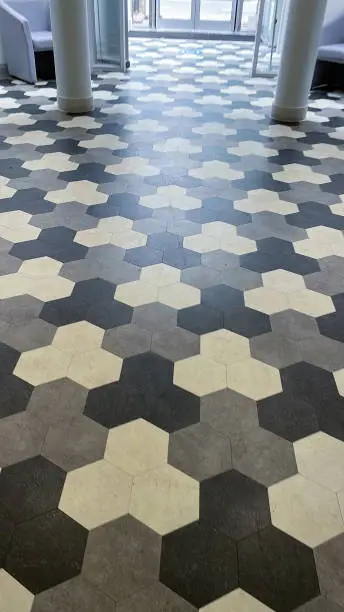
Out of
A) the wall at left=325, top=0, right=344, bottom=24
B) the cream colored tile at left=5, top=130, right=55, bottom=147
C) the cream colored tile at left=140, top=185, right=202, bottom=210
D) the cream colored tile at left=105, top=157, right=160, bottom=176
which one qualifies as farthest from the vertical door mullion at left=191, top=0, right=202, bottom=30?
the cream colored tile at left=140, top=185, right=202, bottom=210

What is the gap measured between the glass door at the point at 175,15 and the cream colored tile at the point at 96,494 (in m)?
11.4

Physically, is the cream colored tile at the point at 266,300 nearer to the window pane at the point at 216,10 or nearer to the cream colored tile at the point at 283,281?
the cream colored tile at the point at 283,281

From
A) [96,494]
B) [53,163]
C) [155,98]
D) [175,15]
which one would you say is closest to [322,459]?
[96,494]

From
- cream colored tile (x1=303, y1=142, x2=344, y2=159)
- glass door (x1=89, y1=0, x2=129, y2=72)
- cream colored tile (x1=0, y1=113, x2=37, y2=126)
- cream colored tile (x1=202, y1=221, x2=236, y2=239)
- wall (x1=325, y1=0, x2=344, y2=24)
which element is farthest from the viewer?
glass door (x1=89, y1=0, x2=129, y2=72)

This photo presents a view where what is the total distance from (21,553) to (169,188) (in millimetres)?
2841

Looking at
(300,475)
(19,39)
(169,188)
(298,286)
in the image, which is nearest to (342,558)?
(300,475)

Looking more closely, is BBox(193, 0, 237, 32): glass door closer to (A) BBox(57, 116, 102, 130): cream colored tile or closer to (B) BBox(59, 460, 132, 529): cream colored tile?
(A) BBox(57, 116, 102, 130): cream colored tile

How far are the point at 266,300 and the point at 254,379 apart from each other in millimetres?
617

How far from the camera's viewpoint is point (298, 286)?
8.65ft

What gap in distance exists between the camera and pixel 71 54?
4.88 m

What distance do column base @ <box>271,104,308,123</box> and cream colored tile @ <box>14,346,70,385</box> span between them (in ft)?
13.6

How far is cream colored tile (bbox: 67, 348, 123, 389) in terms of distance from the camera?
6.52ft

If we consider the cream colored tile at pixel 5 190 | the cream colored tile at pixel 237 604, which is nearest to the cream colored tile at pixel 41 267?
the cream colored tile at pixel 5 190

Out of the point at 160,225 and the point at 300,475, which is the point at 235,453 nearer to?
the point at 300,475
